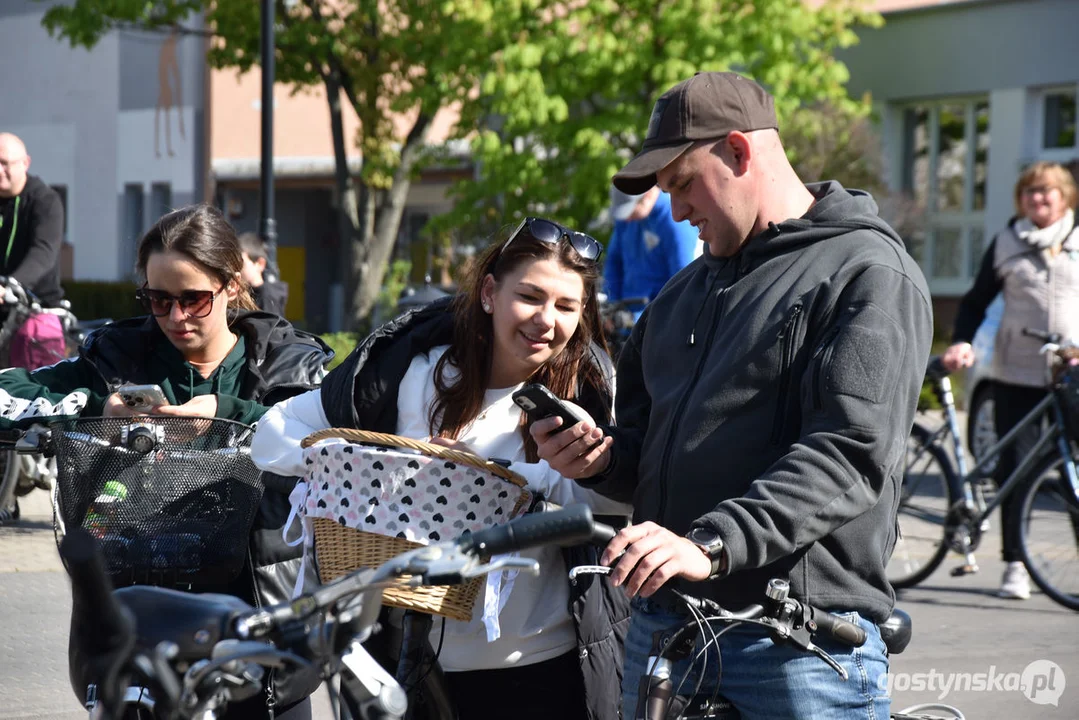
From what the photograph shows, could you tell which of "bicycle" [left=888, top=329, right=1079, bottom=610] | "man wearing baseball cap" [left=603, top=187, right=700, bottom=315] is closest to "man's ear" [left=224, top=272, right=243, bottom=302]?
"bicycle" [left=888, top=329, right=1079, bottom=610]

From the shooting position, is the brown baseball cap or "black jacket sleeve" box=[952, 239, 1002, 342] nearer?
the brown baseball cap

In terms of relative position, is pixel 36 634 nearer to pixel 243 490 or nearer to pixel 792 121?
pixel 243 490

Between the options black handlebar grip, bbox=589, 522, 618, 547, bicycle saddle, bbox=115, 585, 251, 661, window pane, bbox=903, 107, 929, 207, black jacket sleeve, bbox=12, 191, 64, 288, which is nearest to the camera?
bicycle saddle, bbox=115, 585, 251, 661

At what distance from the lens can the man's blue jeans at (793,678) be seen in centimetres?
259

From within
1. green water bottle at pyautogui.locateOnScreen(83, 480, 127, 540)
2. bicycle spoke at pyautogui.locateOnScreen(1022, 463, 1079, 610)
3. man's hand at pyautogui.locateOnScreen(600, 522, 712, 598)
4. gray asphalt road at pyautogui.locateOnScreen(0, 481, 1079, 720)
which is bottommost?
gray asphalt road at pyautogui.locateOnScreen(0, 481, 1079, 720)

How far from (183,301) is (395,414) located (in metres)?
0.65

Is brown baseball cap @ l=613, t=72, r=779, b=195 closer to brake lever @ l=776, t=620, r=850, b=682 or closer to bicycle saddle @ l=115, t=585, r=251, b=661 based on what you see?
brake lever @ l=776, t=620, r=850, b=682

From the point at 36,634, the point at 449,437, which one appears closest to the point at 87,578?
the point at 449,437

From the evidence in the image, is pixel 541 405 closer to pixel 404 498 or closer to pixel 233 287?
pixel 404 498

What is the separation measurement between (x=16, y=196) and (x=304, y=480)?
6.34 meters

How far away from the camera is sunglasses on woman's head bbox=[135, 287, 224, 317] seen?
3.39m

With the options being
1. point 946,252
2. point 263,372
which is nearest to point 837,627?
point 263,372

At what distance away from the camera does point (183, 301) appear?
11.1 feet

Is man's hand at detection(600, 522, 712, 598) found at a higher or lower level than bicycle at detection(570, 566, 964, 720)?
higher
